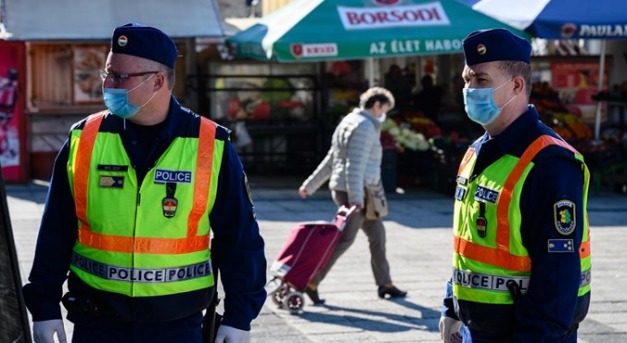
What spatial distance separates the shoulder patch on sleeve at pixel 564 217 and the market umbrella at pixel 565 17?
494 inches

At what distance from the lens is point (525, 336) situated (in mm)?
3861

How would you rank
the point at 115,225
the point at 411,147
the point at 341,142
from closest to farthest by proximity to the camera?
1. the point at 115,225
2. the point at 341,142
3. the point at 411,147

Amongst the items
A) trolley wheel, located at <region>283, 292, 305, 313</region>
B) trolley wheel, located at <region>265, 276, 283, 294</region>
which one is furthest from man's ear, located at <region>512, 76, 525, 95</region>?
trolley wheel, located at <region>265, 276, 283, 294</region>

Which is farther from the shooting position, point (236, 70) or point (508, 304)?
point (236, 70)

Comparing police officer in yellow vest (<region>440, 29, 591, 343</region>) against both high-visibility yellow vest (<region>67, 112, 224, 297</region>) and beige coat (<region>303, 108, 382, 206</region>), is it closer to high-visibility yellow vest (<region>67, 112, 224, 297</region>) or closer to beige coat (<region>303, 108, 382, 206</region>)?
high-visibility yellow vest (<region>67, 112, 224, 297</region>)

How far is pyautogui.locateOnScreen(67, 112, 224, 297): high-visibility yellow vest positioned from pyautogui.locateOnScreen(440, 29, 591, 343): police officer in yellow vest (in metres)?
0.90

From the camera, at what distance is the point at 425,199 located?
57.0 feet

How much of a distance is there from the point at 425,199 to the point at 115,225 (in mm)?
13480

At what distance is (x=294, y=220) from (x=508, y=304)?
10.7 m

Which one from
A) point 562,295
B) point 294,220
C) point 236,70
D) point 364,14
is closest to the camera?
point 562,295

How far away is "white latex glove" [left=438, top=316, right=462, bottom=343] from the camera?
4.42 meters

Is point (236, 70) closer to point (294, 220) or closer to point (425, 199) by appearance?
point (425, 199)

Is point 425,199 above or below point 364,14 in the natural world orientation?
below

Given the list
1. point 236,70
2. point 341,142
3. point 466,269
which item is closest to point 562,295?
point 466,269
